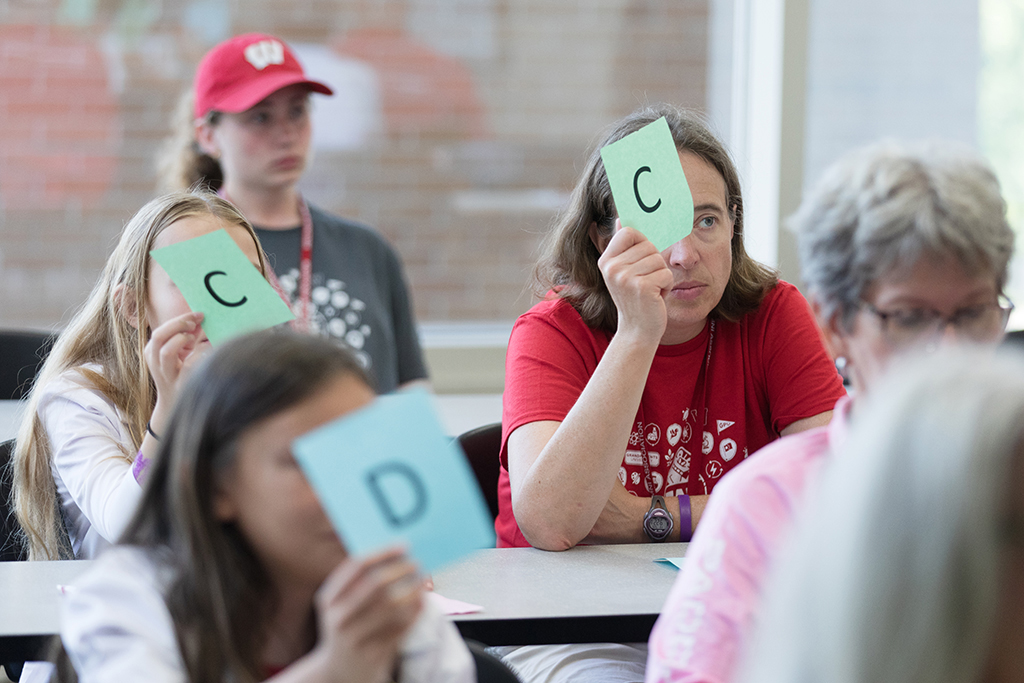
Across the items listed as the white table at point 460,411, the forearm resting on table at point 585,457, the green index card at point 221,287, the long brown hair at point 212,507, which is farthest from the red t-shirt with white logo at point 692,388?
the white table at point 460,411

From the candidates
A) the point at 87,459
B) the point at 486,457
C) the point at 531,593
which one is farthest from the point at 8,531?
the point at 531,593

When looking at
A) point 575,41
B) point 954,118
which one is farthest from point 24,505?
point 954,118

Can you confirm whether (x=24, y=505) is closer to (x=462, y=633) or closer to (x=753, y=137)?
(x=462, y=633)

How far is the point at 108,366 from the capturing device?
180 centimetres

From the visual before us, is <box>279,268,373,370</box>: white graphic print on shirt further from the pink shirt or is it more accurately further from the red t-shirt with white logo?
the pink shirt

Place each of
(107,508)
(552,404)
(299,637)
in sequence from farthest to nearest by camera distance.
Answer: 1. (552,404)
2. (107,508)
3. (299,637)

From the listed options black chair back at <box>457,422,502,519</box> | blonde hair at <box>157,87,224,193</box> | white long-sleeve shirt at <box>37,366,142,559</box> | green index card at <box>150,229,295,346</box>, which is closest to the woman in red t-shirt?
black chair back at <box>457,422,502,519</box>

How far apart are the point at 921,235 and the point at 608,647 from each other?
0.84 meters

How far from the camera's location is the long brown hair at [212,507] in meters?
0.94

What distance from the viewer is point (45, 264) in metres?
3.31

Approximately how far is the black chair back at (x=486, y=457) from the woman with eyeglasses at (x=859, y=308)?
40.0 inches

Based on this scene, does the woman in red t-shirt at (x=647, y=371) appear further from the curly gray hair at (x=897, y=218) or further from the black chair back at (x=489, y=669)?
the curly gray hair at (x=897, y=218)

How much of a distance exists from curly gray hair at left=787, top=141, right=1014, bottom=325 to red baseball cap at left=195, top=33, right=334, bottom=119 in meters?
2.00

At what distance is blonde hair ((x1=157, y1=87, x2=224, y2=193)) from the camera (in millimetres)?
2891
